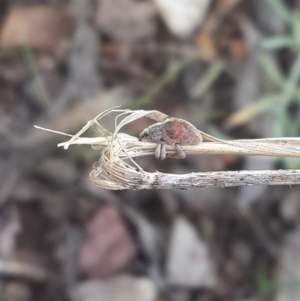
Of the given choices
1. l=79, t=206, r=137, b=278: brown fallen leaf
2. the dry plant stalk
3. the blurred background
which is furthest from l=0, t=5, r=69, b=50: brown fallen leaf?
the dry plant stalk

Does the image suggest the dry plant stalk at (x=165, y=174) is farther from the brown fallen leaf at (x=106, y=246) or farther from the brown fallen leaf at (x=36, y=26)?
the brown fallen leaf at (x=36, y=26)

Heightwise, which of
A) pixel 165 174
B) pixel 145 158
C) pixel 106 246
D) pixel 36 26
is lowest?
pixel 165 174

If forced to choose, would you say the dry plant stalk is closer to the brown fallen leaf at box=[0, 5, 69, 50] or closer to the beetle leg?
the beetle leg

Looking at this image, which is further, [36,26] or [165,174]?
[36,26]

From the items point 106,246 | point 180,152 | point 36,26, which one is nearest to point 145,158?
point 106,246

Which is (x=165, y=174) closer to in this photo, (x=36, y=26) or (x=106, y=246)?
(x=106, y=246)

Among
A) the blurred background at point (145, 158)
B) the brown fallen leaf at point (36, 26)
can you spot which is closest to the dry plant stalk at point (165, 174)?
the blurred background at point (145, 158)

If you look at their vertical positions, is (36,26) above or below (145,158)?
above
